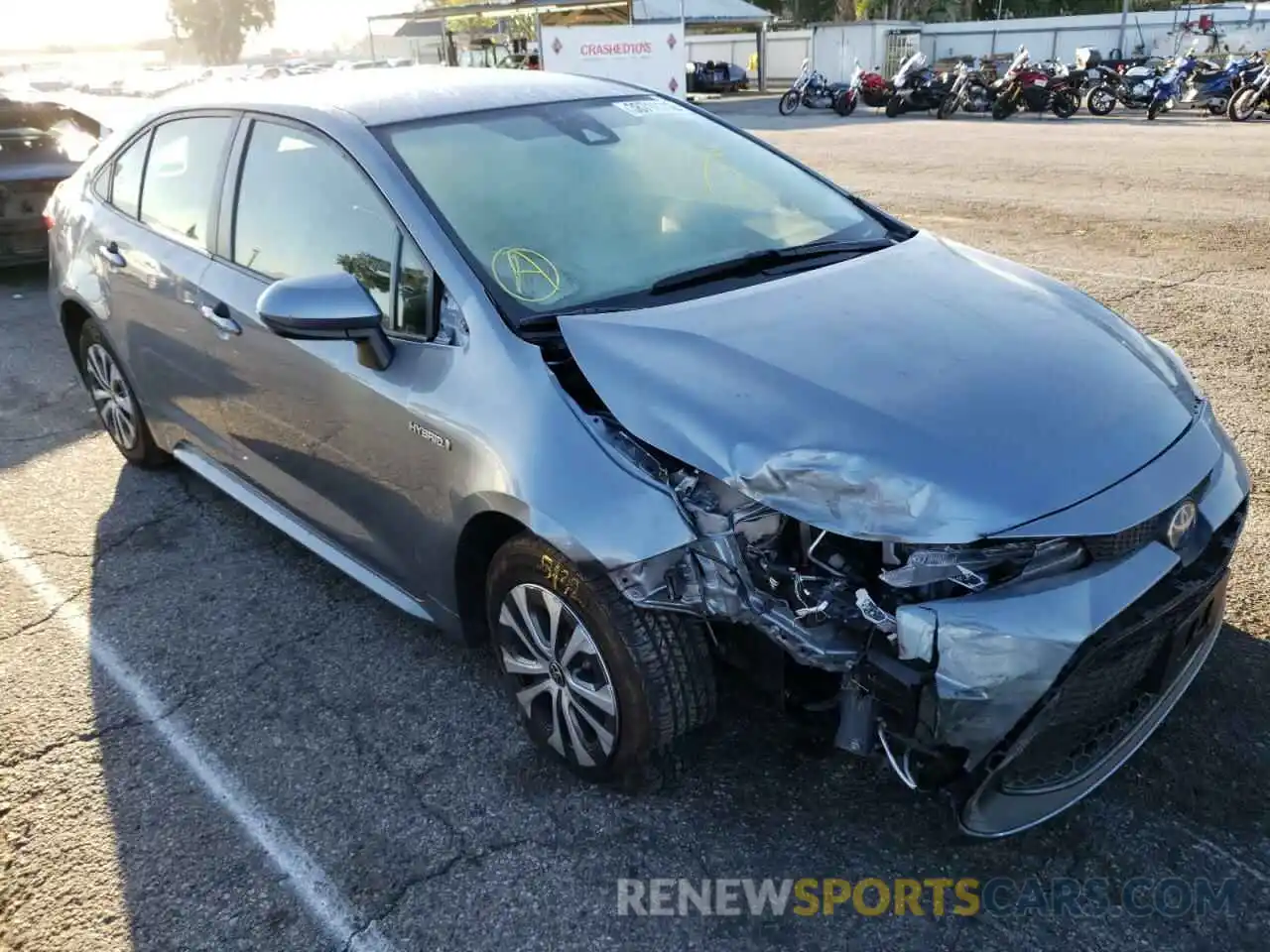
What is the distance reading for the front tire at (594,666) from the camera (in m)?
2.42

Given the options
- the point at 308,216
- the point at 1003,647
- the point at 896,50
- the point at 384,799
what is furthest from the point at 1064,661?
the point at 896,50

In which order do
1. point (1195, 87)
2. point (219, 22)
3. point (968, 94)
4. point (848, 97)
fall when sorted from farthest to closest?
1. point (219, 22)
2. point (848, 97)
3. point (968, 94)
4. point (1195, 87)

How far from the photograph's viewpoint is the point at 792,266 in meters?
3.08

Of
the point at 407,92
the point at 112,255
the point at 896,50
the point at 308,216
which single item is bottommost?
the point at 112,255

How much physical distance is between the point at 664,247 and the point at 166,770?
2.09 metres

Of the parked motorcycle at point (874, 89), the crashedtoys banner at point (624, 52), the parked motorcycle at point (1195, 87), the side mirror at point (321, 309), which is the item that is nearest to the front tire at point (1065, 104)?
the parked motorcycle at point (1195, 87)

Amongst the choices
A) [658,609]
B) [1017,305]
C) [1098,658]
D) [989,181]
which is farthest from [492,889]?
[989,181]

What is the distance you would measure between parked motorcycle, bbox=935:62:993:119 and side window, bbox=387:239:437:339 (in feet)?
70.7

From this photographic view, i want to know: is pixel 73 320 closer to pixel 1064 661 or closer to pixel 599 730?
pixel 599 730

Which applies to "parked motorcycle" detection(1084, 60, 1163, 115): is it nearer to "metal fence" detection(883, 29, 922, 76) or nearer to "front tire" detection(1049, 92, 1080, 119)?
"front tire" detection(1049, 92, 1080, 119)

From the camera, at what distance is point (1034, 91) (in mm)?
20359

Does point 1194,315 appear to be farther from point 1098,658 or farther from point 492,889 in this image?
point 492,889

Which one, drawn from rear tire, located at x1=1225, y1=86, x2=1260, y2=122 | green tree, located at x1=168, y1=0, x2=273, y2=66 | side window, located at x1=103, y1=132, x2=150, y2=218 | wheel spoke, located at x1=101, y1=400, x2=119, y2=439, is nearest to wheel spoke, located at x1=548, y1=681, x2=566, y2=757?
side window, located at x1=103, y1=132, x2=150, y2=218

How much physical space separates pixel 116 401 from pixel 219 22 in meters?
106
